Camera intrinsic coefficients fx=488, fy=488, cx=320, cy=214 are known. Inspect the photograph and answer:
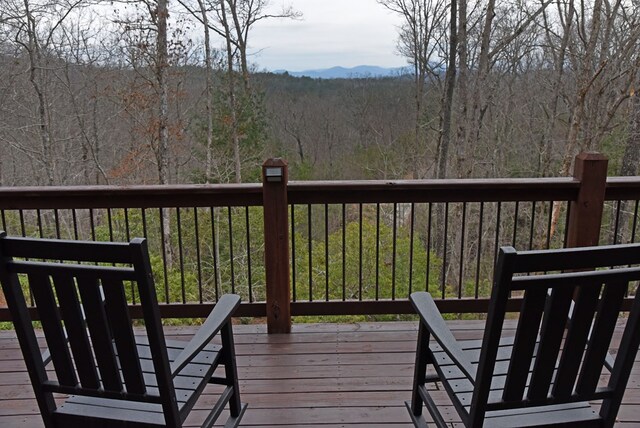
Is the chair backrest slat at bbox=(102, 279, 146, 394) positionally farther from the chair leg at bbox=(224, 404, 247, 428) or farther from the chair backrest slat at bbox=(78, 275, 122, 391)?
the chair leg at bbox=(224, 404, 247, 428)

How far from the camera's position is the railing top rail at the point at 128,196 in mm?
2869

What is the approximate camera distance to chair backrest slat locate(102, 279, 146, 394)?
53.8 inches

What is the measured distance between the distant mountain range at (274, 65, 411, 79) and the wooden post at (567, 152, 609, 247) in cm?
1362

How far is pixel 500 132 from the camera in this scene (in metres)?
13.8

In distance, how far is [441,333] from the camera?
165 centimetres

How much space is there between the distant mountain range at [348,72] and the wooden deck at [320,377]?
14.0 m

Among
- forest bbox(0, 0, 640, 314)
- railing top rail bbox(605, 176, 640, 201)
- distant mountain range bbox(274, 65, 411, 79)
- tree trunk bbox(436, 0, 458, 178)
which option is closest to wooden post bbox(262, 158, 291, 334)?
railing top rail bbox(605, 176, 640, 201)

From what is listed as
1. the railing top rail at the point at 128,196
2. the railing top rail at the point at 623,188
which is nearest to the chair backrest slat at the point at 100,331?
the railing top rail at the point at 128,196

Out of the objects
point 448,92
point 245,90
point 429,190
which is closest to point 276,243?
point 429,190

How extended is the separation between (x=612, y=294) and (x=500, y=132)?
527 inches

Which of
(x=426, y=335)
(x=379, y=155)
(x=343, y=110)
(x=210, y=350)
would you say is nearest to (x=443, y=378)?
(x=426, y=335)

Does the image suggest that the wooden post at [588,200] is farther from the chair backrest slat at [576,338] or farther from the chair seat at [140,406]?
the chair seat at [140,406]

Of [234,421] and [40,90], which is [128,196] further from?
[40,90]

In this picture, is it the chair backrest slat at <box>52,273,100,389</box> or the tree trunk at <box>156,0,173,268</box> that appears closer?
the chair backrest slat at <box>52,273,100,389</box>
